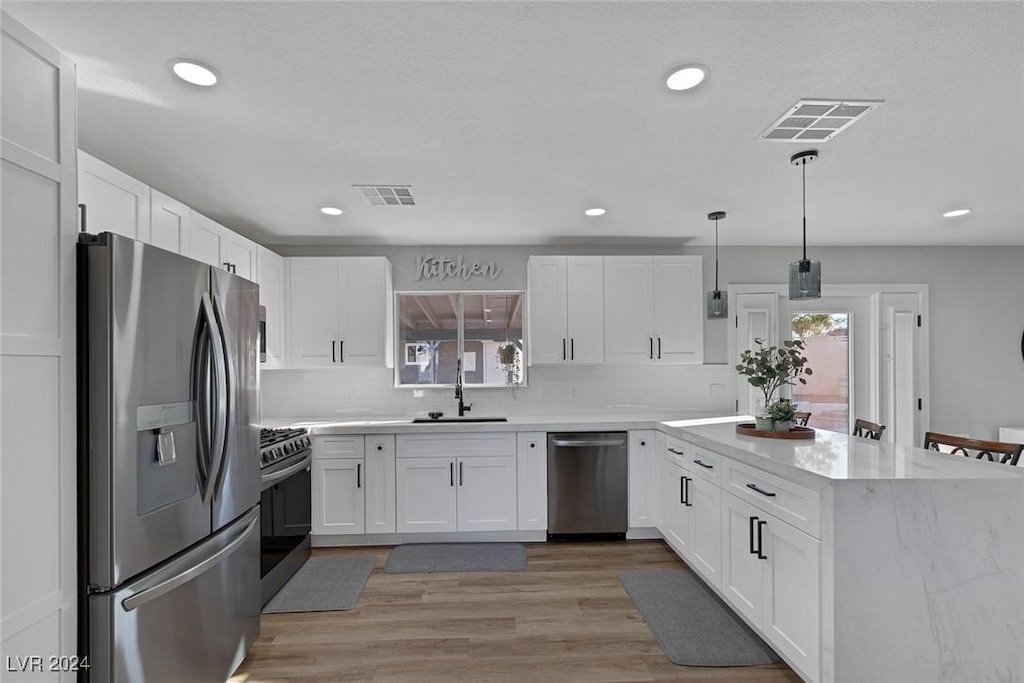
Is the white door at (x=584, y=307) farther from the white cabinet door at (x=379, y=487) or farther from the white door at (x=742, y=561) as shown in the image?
the white door at (x=742, y=561)

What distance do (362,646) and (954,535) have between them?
2.58 m

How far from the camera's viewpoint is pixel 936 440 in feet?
9.18

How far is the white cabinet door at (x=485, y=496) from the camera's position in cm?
398

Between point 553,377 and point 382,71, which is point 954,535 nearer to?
point 382,71

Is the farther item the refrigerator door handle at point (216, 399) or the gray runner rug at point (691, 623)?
the gray runner rug at point (691, 623)

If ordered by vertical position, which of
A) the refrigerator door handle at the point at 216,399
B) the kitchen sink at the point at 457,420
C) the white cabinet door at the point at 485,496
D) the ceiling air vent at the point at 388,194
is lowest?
the white cabinet door at the point at 485,496

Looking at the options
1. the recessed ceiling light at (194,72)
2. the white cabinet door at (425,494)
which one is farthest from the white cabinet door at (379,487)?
the recessed ceiling light at (194,72)

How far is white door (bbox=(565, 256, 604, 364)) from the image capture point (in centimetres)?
442

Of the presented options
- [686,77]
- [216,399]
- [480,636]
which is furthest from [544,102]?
[480,636]

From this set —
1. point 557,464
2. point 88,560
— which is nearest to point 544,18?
point 88,560

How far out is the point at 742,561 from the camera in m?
2.56

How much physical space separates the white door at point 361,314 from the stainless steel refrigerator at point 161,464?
1925mm

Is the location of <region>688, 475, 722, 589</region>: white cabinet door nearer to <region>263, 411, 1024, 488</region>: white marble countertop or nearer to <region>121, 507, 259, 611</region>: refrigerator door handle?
<region>263, 411, 1024, 488</region>: white marble countertop

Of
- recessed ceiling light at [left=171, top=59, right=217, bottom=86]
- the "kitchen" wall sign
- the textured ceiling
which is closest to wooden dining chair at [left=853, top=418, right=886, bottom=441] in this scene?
the textured ceiling
